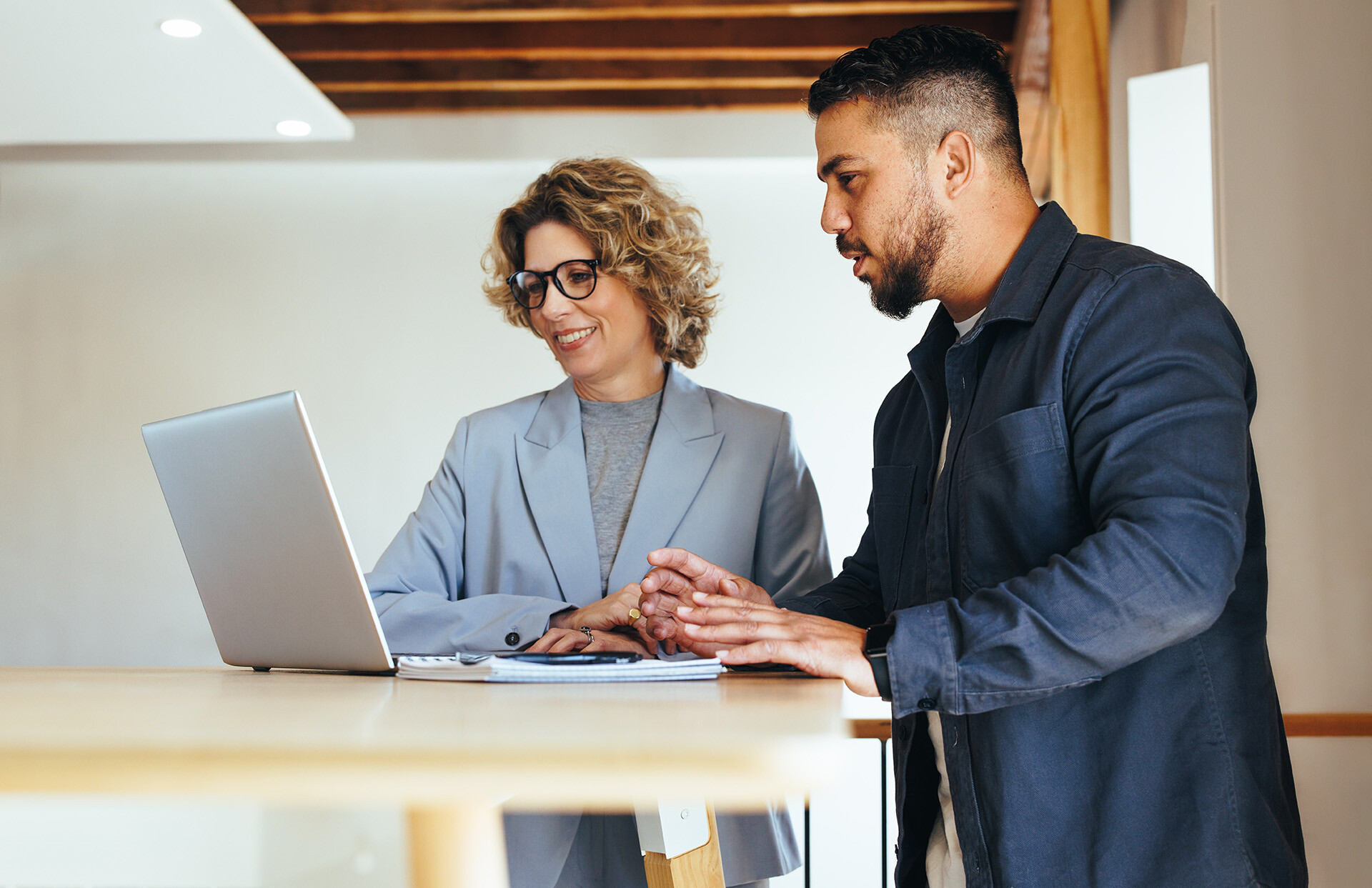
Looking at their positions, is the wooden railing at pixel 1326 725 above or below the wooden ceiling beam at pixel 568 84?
below

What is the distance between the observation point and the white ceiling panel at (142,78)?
3326 mm

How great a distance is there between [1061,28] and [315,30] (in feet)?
10.9

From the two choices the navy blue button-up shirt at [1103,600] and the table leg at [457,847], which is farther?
the navy blue button-up shirt at [1103,600]

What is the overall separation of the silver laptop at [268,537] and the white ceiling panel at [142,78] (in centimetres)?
252

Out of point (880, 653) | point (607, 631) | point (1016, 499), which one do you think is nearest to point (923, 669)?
point (880, 653)

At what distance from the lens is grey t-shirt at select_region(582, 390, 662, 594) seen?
200cm

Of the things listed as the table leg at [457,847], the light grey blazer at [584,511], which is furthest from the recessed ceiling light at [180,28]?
the table leg at [457,847]

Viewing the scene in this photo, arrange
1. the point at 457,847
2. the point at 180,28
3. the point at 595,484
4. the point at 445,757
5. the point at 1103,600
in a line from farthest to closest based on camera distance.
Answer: the point at 180,28 → the point at 595,484 → the point at 1103,600 → the point at 457,847 → the point at 445,757

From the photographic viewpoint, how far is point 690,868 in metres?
1.35

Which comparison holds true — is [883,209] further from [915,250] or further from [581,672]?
[581,672]

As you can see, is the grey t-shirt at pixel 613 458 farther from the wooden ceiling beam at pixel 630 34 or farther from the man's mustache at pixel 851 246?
the wooden ceiling beam at pixel 630 34

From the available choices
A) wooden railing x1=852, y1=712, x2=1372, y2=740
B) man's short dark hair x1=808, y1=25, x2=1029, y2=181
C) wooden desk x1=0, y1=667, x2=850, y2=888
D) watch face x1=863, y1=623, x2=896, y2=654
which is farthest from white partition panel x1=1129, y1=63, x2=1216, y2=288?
wooden desk x1=0, y1=667, x2=850, y2=888

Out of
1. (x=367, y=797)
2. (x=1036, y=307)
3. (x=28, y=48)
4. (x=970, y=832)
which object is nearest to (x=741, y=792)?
(x=367, y=797)

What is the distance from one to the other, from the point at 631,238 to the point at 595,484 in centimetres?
51
